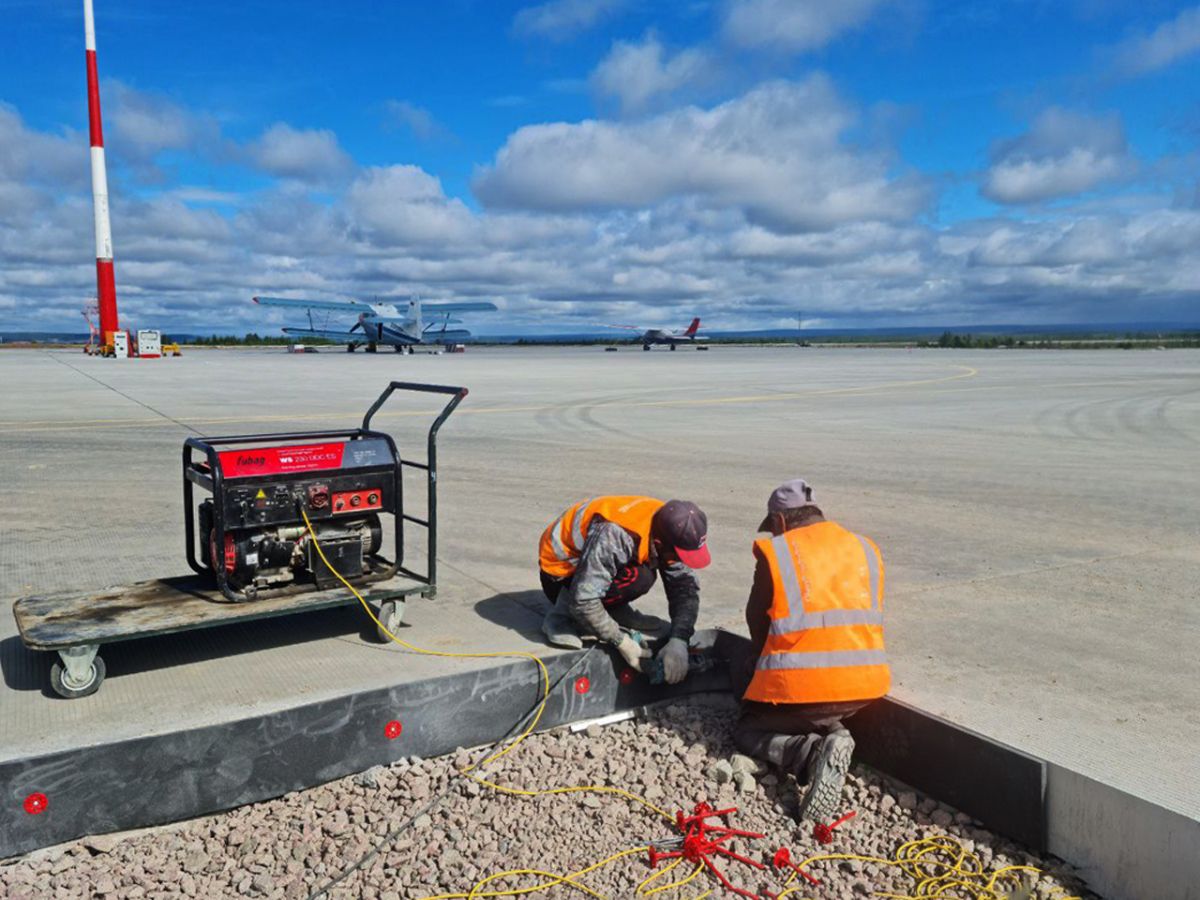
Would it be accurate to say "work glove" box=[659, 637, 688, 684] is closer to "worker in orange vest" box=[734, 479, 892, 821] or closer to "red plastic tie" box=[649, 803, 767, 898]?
"worker in orange vest" box=[734, 479, 892, 821]

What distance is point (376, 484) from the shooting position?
5.05m

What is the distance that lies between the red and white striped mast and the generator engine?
4865 centimetres

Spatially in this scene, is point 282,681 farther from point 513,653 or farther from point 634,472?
point 634,472

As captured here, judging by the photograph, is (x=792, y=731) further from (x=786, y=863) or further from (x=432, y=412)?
(x=432, y=412)

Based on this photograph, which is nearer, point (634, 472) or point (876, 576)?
point (876, 576)

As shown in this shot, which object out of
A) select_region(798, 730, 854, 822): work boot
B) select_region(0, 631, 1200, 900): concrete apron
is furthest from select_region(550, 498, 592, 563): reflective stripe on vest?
select_region(798, 730, 854, 822): work boot

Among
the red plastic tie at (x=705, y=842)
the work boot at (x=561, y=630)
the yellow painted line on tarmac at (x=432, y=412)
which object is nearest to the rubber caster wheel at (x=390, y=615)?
the work boot at (x=561, y=630)

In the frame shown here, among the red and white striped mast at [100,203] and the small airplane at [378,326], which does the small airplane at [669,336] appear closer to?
the small airplane at [378,326]

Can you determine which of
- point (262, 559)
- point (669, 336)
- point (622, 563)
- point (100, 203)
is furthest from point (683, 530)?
point (669, 336)

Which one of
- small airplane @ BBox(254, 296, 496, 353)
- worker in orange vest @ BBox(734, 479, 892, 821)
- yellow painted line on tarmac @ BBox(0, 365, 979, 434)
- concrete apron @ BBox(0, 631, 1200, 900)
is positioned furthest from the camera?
small airplane @ BBox(254, 296, 496, 353)

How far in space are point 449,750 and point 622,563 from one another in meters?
Result: 1.23

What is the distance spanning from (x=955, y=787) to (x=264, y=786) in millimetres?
2920

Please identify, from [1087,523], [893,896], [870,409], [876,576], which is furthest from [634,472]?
[870,409]

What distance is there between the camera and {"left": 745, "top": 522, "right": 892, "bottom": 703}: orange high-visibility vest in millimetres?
4082
